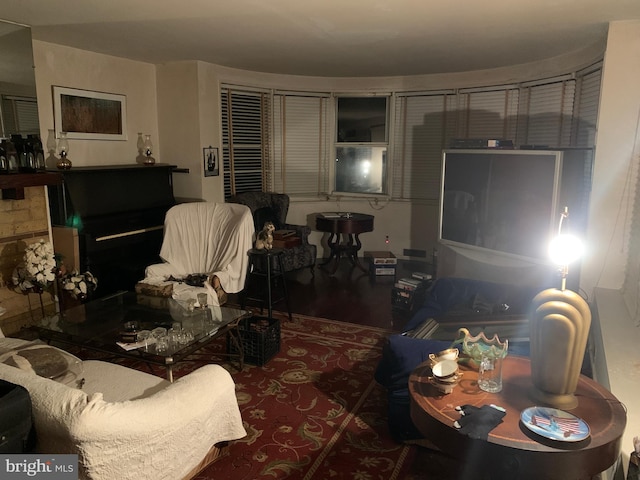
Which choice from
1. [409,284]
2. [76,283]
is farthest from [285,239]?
[76,283]

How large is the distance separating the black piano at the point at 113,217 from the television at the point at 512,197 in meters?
2.88

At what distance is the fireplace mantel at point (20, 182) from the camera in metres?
3.50

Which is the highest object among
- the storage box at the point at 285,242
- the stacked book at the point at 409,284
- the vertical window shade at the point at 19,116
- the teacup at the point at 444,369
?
the vertical window shade at the point at 19,116

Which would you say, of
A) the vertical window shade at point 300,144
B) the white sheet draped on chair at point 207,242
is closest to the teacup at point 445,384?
the white sheet draped on chair at point 207,242

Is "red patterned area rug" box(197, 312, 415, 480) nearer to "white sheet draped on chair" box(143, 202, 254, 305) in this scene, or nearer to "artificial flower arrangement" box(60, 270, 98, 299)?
"white sheet draped on chair" box(143, 202, 254, 305)

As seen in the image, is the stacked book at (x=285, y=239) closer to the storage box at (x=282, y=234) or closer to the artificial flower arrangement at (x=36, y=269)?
the storage box at (x=282, y=234)

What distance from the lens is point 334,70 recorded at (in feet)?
18.8

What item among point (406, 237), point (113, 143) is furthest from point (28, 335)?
point (406, 237)

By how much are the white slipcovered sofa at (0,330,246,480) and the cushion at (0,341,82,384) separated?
6 centimetres

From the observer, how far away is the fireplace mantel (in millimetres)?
3502

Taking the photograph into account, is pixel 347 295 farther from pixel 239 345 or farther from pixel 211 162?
pixel 211 162

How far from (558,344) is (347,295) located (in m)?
3.48

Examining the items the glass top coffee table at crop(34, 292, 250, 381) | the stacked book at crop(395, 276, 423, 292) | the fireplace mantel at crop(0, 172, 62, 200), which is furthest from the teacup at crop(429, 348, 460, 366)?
the fireplace mantel at crop(0, 172, 62, 200)

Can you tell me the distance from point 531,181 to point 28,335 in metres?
3.89
